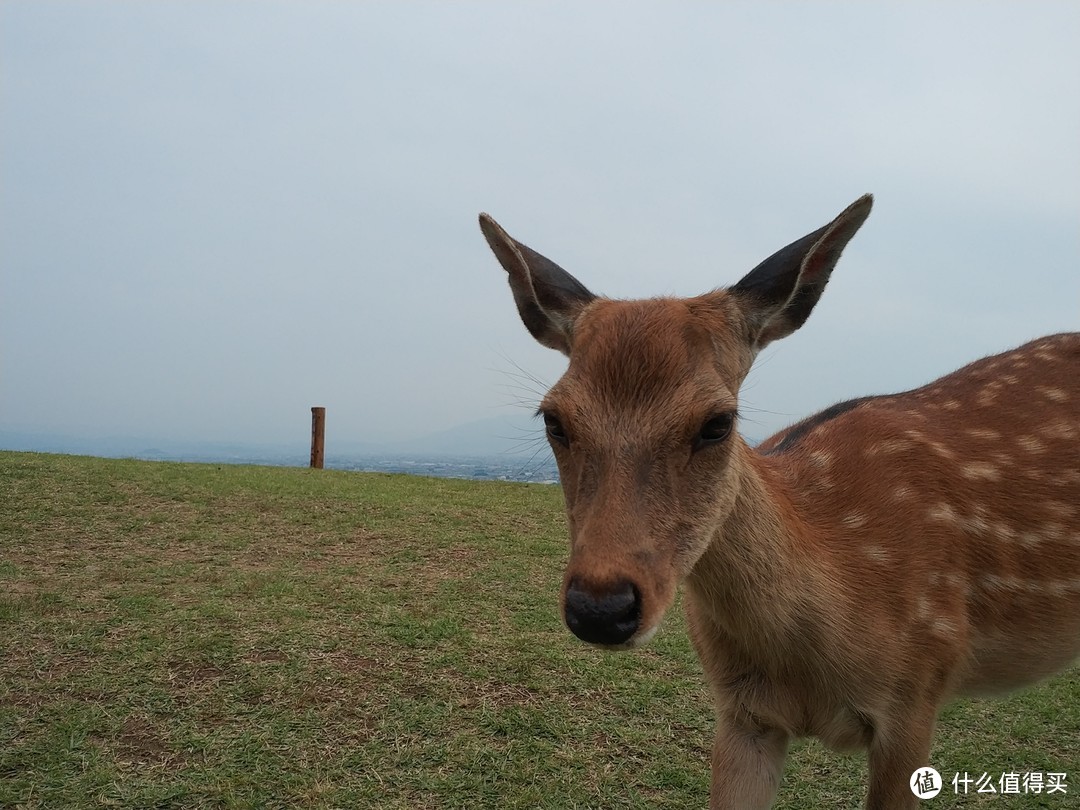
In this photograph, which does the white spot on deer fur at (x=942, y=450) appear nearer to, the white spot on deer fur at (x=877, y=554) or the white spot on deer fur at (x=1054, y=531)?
the white spot on deer fur at (x=1054, y=531)

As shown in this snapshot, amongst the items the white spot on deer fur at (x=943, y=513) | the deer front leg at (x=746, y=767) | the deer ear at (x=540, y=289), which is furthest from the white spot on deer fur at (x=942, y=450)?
the deer ear at (x=540, y=289)

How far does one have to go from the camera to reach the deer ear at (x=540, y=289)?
8.79ft

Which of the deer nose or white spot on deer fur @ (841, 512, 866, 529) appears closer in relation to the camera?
the deer nose

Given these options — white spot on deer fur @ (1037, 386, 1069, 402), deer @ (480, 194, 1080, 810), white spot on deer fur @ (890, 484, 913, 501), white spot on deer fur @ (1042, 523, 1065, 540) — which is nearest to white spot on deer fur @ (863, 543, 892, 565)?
deer @ (480, 194, 1080, 810)

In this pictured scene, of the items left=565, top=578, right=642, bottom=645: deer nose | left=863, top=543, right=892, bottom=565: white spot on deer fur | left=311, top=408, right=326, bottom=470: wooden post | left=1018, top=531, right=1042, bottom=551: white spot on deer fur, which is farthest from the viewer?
left=311, top=408, right=326, bottom=470: wooden post

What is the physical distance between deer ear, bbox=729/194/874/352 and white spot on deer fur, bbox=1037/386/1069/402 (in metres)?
1.64

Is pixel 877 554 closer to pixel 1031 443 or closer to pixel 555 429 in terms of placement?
pixel 1031 443

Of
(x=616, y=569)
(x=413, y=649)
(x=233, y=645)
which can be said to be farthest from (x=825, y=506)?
(x=233, y=645)

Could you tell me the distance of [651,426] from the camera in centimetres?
203

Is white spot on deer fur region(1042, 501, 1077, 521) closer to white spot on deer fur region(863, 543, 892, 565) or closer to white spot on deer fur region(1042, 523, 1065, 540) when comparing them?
white spot on deer fur region(1042, 523, 1065, 540)

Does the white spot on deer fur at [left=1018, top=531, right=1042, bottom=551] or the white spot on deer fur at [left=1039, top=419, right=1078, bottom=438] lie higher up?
the white spot on deer fur at [left=1039, top=419, right=1078, bottom=438]

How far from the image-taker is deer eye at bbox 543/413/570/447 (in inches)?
85.7

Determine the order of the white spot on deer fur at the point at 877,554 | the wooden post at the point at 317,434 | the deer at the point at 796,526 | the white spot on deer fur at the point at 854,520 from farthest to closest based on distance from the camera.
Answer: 1. the wooden post at the point at 317,434
2. the white spot on deer fur at the point at 854,520
3. the white spot on deer fur at the point at 877,554
4. the deer at the point at 796,526

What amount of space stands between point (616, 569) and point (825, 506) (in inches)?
54.9
